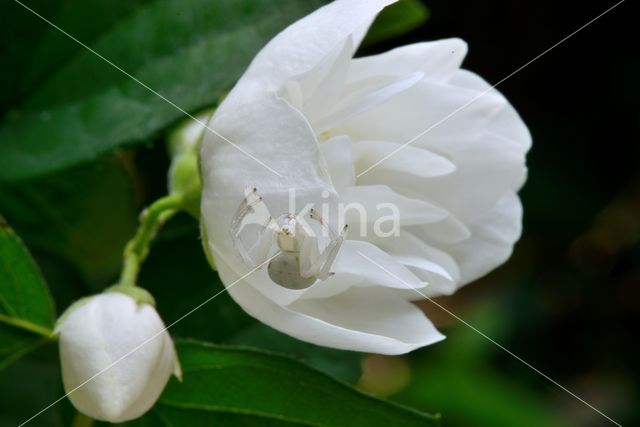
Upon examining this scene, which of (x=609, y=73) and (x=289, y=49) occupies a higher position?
(x=289, y=49)

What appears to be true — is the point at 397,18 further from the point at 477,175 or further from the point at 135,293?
the point at 135,293

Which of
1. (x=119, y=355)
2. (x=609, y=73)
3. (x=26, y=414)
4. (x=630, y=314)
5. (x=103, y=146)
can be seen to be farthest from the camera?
(x=630, y=314)

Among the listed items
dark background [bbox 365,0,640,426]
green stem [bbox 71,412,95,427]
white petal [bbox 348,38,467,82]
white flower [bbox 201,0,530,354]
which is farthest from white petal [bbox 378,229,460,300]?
dark background [bbox 365,0,640,426]

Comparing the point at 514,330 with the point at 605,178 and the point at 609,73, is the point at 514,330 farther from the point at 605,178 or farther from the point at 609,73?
the point at 609,73

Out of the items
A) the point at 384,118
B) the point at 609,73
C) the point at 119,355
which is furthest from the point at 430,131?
the point at 609,73

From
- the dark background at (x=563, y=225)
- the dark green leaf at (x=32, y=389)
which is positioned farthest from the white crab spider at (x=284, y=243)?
the dark background at (x=563, y=225)

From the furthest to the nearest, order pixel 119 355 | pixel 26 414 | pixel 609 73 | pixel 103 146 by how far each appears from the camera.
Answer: pixel 609 73 → pixel 26 414 → pixel 103 146 → pixel 119 355
